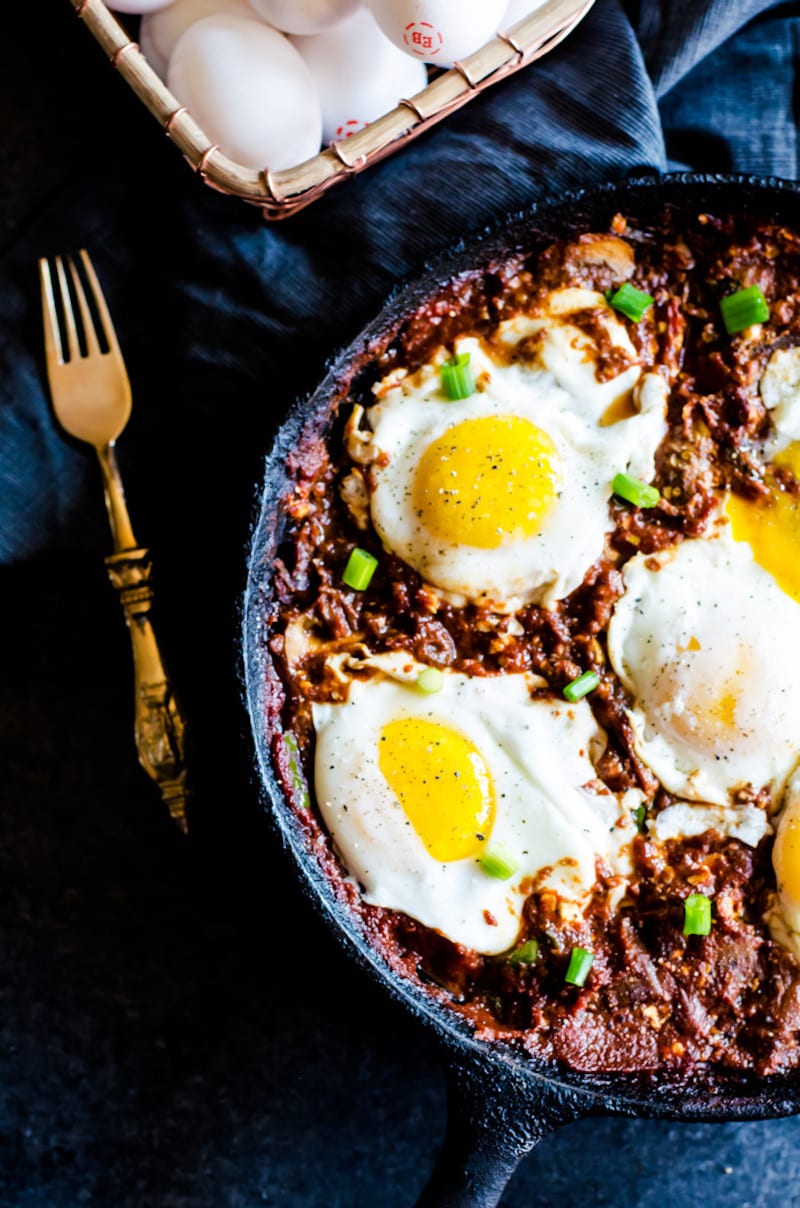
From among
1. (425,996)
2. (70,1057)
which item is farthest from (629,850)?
(70,1057)

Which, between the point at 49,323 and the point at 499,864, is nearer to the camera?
the point at 499,864

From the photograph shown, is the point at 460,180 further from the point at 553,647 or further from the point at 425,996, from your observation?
the point at 425,996

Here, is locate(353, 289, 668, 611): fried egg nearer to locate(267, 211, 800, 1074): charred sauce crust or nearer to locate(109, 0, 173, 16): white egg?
locate(267, 211, 800, 1074): charred sauce crust

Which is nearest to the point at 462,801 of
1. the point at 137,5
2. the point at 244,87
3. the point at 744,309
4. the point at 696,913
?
the point at 696,913

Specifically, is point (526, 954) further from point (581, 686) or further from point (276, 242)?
point (276, 242)

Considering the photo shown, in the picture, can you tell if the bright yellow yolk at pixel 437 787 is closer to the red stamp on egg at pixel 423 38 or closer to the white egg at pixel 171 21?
the red stamp on egg at pixel 423 38

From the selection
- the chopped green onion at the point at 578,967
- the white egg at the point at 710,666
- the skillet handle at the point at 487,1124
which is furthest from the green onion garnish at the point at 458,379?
the skillet handle at the point at 487,1124

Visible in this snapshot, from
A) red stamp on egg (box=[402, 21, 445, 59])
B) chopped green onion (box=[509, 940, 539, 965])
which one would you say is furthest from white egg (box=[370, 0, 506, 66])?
chopped green onion (box=[509, 940, 539, 965])
